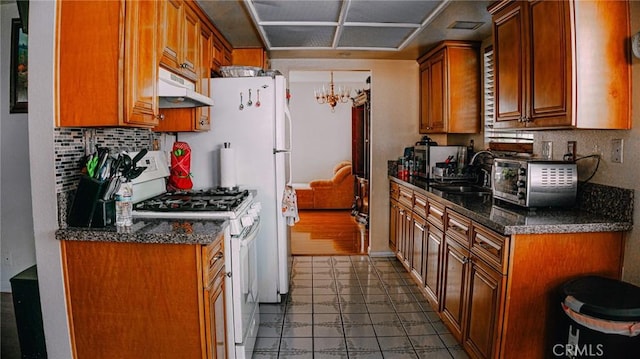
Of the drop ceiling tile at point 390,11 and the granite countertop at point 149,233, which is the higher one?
the drop ceiling tile at point 390,11

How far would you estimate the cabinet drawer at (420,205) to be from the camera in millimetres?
3191

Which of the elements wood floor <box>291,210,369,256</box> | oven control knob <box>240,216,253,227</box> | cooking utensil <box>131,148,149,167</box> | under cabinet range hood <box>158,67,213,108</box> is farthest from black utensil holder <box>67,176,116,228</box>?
wood floor <box>291,210,369,256</box>

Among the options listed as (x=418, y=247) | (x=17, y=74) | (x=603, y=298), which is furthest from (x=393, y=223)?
(x=17, y=74)

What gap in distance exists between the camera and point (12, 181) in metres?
3.23

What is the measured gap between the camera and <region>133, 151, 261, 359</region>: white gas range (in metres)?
2.12

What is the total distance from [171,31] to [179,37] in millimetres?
123

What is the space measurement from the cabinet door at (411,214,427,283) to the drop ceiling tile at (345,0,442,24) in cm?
156

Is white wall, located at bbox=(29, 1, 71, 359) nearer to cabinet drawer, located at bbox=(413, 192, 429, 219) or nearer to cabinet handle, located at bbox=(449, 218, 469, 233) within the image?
cabinet handle, located at bbox=(449, 218, 469, 233)

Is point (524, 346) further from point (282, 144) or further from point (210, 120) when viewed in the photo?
point (210, 120)

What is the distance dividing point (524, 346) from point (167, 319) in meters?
1.72

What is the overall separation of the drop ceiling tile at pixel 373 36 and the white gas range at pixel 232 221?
1706 mm

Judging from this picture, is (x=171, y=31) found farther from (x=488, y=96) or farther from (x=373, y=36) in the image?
(x=488, y=96)

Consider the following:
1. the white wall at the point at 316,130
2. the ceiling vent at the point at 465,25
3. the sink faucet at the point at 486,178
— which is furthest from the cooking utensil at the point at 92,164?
the white wall at the point at 316,130

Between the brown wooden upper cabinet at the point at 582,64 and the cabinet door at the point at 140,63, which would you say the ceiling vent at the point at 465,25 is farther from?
the cabinet door at the point at 140,63
